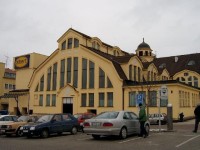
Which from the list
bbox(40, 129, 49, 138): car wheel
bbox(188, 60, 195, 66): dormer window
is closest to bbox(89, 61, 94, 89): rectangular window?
bbox(40, 129, 49, 138): car wheel

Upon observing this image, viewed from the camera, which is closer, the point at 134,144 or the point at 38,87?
the point at 134,144

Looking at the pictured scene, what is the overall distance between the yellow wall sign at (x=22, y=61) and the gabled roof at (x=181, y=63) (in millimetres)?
26495

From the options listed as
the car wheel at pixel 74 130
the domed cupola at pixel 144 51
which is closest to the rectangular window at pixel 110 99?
the car wheel at pixel 74 130

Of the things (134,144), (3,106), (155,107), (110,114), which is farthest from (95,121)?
(3,106)

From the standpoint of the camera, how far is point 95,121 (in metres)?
15.7

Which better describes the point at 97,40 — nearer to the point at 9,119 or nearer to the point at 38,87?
the point at 38,87

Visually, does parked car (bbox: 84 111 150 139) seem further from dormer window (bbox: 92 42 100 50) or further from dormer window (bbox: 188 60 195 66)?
dormer window (bbox: 188 60 195 66)

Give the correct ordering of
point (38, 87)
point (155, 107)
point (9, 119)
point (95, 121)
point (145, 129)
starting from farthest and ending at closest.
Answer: point (38, 87), point (155, 107), point (9, 119), point (145, 129), point (95, 121)

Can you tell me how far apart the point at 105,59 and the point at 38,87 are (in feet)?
43.4

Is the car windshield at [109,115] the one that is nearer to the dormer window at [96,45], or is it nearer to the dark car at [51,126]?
the dark car at [51,126]

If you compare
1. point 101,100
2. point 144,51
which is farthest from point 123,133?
point 144,51

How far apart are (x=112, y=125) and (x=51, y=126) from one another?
4.83 metres

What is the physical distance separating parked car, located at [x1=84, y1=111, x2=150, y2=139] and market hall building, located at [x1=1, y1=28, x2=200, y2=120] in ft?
55.0

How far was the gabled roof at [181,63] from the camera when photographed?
55.8m
